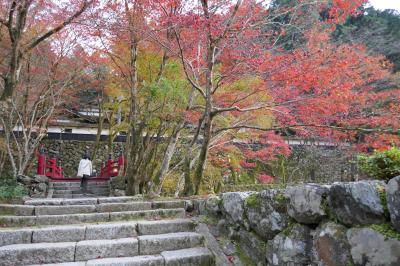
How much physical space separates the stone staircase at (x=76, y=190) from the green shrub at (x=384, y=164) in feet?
36.3

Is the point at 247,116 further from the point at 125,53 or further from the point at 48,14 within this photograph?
the point at 48,14

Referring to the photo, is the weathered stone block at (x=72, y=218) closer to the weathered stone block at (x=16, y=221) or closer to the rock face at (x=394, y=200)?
the weathered stone block at (x=16, y=221)

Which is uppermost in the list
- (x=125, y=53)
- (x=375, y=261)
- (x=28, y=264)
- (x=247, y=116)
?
(x=125, y=53)

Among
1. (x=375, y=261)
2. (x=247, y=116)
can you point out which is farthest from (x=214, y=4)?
(x=375, y=261)

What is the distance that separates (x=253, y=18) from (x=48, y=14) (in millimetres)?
6816

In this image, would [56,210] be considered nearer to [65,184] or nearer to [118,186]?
[118,186]

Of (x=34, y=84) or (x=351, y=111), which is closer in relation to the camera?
(x=351, y=111)

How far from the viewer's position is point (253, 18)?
22.1 ft

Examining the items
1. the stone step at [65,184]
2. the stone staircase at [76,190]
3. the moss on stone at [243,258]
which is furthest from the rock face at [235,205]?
the stone step at [65,184]

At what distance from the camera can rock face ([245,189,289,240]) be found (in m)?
2.91

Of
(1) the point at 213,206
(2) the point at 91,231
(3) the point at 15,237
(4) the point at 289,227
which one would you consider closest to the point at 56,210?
(3) the point at 15,237

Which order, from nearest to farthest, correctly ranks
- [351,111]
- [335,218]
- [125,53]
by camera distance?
[335,218], [351,111], [125,53]

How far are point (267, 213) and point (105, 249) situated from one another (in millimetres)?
2130

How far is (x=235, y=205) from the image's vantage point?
12.5 feet
